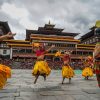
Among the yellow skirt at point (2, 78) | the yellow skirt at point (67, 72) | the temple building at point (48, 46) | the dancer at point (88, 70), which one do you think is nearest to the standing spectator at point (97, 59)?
the yellow skirt at point (2, 78)

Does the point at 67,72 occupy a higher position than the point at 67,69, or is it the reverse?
the point at 67,69

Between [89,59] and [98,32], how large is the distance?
1076 centimetres

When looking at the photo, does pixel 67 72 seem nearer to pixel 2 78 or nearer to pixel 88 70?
pixel 88 70

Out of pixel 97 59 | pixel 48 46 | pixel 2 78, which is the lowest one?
pixel 2 78

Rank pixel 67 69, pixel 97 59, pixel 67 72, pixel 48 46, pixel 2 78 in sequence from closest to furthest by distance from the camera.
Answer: pixel 97 59
pixel 2 78
pixel 67 72
pixel 67 69
pixel 48 46

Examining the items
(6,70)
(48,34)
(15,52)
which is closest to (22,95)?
(6,70)

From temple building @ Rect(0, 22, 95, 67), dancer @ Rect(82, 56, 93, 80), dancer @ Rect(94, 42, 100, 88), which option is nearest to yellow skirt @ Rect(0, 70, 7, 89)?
dancer @ Rect(94, 42, 100, 88)

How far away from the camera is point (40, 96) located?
787 centimetres

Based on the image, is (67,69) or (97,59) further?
(67,69)

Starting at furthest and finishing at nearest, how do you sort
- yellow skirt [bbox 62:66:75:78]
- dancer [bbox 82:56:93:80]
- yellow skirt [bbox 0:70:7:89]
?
dancer [bbox 82:56:93:80], yellow skirt [bbox 62:66:75:78], yellow skirt [bbox 0:70:7:89]

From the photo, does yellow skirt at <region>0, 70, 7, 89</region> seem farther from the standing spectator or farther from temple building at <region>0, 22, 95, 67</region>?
temple building at <region>0, 22, 95, 67</region>

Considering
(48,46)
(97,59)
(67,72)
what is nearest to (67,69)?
(67,72)

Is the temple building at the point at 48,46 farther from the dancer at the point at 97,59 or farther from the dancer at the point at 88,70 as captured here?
the dancer at the point at 97,59

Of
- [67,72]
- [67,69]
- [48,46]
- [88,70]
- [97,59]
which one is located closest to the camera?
[97,59]
